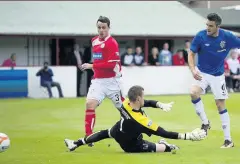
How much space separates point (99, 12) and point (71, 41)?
229 cm

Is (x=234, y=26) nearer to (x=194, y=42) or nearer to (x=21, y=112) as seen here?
(x=21, y=112)

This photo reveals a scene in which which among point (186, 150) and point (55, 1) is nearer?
point (186, 150)

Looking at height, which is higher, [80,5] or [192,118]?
[80,5]

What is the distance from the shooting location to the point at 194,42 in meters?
13.5

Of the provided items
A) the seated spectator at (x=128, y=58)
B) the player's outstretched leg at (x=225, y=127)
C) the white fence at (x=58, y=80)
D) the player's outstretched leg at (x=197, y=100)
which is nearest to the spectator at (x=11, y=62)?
the white fence at (x=58, y=80)

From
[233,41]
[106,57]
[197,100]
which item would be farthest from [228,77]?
[106,57]

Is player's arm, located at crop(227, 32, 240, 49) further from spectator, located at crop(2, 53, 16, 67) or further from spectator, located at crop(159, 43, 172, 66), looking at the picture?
spectator, located at crop(159, 43, 172, 66)

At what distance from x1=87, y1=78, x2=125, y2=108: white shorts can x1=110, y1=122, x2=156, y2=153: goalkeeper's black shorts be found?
1.54 m

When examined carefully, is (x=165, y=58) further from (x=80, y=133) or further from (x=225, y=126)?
(x=225, y=126)

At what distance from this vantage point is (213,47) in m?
13.5

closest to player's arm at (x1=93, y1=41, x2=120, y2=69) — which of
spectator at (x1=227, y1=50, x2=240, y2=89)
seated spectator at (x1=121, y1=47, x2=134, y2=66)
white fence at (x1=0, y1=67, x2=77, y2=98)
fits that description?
white fence at (x1=0, y1=67, x2=77, y2=98)

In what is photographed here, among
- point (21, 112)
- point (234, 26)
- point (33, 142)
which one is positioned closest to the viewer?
point (33, 142)

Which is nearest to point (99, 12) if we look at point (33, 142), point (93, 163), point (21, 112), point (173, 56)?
point (173, 56)

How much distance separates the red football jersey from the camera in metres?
13.6
